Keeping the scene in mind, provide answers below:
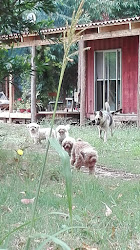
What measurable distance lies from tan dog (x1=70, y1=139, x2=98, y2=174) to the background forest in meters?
1.34

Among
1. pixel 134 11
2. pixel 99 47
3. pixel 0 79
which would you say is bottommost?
pixel 0 79

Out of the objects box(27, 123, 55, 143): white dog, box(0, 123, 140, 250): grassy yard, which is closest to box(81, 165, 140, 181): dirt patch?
box(0, 123, 140, 250): grassy yard

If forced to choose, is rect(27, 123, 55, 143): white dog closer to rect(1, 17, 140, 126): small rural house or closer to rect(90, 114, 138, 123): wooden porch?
rect(1, 17, 140, 126): small rural house

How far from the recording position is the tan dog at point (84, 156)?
730cm

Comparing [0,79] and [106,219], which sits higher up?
[0,79]

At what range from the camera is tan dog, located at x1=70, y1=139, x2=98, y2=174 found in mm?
7301

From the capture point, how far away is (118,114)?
18.3 m

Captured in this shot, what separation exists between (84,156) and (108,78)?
1314cm

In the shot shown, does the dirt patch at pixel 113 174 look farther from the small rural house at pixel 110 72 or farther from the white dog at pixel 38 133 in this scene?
the small rural house at pixel 110 72

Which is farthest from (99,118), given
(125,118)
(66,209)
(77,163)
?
(66,209)

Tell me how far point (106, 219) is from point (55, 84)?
2103cm

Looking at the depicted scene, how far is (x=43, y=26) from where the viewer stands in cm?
806

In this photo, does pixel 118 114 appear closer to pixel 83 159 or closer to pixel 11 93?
pixel 11 93

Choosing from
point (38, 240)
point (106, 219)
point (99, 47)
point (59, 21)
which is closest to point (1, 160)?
point (106, 219)
